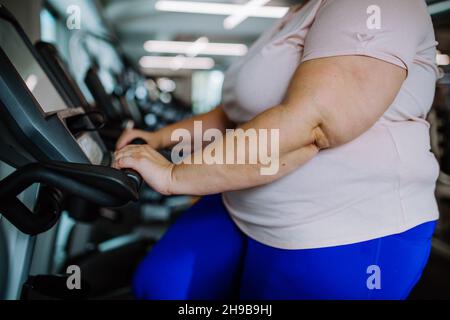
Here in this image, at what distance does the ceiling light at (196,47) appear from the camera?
7078 millimetres

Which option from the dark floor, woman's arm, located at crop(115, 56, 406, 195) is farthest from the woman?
the dark floor

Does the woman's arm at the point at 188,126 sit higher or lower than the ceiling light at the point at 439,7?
lower

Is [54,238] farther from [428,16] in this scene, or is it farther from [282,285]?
[428,16]

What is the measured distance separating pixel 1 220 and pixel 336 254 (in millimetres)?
866

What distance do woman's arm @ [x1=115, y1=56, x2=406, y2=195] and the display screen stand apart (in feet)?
1.10

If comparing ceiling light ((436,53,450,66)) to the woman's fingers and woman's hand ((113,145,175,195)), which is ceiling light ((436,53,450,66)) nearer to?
woman's hand ((113,145,175,195))

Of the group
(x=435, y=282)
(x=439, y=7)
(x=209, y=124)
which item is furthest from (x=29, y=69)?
(x=435, y=282)

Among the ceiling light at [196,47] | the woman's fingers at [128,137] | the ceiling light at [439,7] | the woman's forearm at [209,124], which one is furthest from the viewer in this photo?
the ceiling light at [196,47]

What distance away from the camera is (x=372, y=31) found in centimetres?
72

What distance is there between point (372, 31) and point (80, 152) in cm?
63

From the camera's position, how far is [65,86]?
3.66 feet

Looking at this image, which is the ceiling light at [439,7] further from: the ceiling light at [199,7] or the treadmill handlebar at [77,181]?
the ceiling light at [199,7]

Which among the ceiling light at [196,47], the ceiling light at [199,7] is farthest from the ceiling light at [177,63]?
the ceiling light at [199,7]
